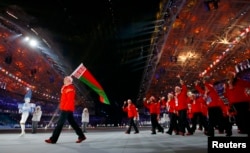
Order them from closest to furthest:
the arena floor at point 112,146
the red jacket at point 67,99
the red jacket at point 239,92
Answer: the arena floor at point 112,146, the red jacket at point 239,92, the red jacket at point 67,99

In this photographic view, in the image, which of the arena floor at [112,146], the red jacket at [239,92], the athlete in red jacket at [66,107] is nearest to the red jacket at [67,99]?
the athlete in red jacket at [66,107]

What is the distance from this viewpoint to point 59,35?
20.3 m

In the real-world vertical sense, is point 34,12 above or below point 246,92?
above

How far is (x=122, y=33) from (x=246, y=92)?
19.1 meters

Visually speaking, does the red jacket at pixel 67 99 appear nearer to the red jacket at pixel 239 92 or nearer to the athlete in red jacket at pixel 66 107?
the athlete in red jacket at pixel 66 107

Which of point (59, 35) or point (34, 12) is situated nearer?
point (34, 12)

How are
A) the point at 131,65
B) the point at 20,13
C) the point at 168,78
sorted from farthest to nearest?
the point at 131,65
the point at 168,78
the point at 20,13

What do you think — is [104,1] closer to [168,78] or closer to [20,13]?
[20,13]

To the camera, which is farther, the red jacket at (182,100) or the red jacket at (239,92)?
the red jacket at (182,100)

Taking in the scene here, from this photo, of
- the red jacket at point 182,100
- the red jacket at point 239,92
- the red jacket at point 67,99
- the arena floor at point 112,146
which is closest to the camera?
the arena floor at point 112,146

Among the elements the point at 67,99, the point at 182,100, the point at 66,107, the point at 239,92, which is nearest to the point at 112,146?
the point at 66,107

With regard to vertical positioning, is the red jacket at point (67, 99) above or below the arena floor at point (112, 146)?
above

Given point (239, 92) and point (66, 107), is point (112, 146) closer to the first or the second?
point (66, 107)

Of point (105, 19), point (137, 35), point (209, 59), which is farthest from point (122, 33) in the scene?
point (209, 59)
